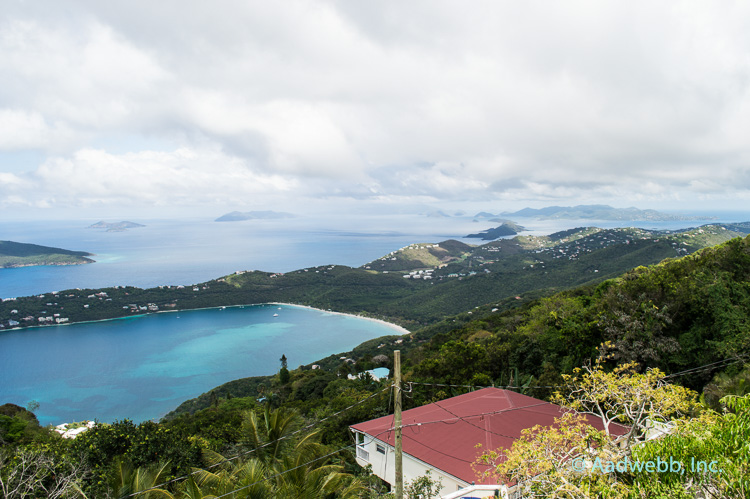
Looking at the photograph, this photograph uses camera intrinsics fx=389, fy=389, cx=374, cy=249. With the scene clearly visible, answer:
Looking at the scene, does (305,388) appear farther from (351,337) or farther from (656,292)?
(351,337)

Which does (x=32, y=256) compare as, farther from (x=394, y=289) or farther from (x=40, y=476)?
(x=40, y=476)

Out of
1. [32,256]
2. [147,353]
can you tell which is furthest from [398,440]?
[32,256]

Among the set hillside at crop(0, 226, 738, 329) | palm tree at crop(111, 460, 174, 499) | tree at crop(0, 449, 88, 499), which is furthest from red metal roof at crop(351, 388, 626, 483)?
hillside at crop(0, 226, 738, 329)

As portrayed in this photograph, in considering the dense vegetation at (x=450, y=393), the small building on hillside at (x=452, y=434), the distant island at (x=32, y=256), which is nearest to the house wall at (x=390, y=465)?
the small building on hillside at (x=452, y=434)

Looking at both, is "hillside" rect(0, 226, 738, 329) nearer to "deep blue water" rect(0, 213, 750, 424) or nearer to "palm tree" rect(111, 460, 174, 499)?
"deep blue water" rect(0, 213, 750, 424)

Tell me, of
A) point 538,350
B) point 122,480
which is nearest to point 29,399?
point 122,480
